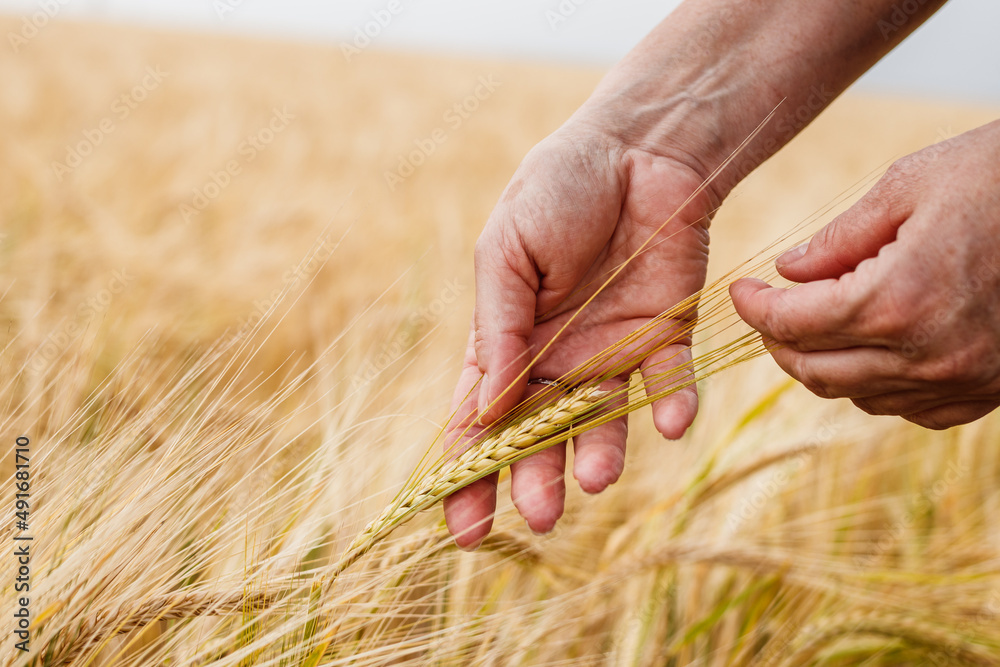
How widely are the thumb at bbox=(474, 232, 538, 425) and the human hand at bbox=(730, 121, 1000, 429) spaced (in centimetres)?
28

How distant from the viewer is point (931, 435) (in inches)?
63.4

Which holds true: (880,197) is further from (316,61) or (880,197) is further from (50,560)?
(316,61)

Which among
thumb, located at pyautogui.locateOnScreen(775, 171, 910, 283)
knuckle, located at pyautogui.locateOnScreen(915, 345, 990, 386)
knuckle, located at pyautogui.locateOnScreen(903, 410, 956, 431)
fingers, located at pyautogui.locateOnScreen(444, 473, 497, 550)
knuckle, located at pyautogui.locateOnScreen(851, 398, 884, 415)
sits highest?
thumb, located at pyautogui.locateOnScreen(775, 171, 910, 283)

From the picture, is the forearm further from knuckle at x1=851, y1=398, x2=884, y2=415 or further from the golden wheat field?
knuckle at x1=851, y1=398, x2=884, y2=415

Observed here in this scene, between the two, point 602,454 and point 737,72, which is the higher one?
point 737,72

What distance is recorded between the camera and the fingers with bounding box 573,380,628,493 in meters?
0.76

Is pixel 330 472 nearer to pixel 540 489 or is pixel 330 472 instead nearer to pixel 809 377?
pixel 540 489

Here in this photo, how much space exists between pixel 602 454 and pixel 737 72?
0.73 metres

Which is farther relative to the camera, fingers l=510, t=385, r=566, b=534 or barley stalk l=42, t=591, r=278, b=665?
fingers l=510, t=385, r=566, b=534

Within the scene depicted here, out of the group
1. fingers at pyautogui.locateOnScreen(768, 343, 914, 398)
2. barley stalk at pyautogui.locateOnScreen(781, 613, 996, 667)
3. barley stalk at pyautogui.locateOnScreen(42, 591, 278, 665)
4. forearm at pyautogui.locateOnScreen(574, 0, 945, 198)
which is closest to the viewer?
barley stalk at pyautogui.locateOnScreen(42, 591, 278, 665)

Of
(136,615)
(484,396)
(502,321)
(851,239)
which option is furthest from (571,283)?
(136,615)

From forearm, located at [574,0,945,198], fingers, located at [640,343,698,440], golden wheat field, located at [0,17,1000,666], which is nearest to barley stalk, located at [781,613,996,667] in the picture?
golden wheat field, located at [0,17,1000,666]

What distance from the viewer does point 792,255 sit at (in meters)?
0.77

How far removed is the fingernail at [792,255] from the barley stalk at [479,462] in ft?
0.94
